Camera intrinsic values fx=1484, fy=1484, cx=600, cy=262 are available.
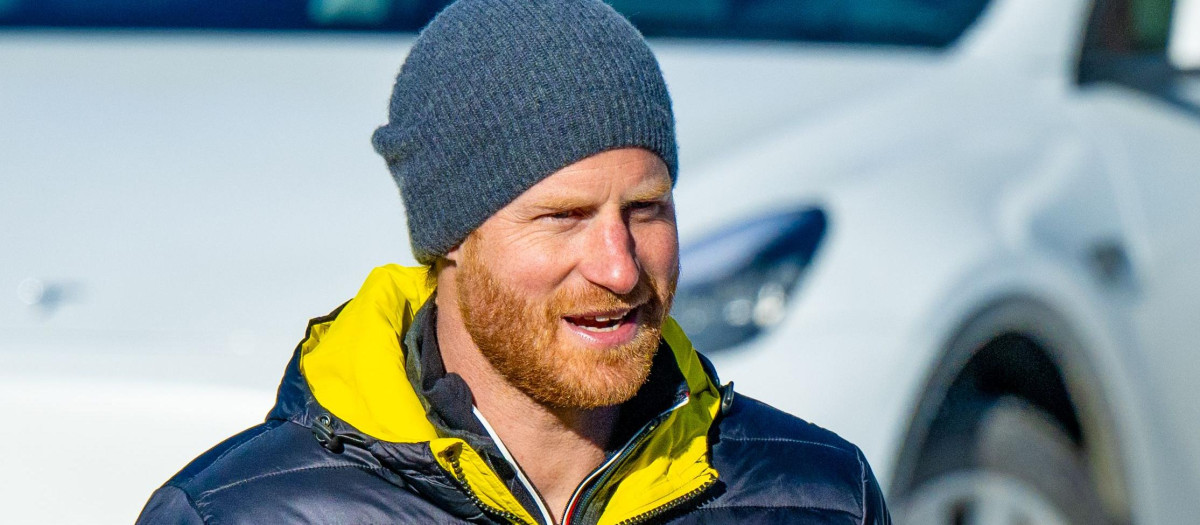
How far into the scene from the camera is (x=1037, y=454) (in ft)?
11.1

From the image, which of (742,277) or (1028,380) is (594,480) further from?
(1028,380)

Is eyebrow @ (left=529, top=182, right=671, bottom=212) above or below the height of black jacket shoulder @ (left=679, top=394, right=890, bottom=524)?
above

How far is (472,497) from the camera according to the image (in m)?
1.70

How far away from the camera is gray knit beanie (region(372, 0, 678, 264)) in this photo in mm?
1809

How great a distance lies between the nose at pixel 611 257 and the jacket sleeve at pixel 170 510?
1.72 feet

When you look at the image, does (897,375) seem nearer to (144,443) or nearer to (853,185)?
(853,185)

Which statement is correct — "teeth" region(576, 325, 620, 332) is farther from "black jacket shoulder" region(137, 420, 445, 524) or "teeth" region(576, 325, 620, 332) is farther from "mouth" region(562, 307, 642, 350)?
"black jacket shoulder" region(137, 420, 445, 524)

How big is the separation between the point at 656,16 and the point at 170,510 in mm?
2436

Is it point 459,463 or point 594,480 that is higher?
point 459,463

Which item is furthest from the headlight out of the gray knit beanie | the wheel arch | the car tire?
the gray knit beanie

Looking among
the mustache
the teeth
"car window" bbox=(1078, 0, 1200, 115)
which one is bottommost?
"car window" bbox=(1078, 0, 1200, 115)

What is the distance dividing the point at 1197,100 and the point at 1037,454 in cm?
121

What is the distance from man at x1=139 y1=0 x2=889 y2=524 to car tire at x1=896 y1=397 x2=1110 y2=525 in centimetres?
123

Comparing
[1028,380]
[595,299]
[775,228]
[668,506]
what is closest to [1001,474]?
[1028,380]
